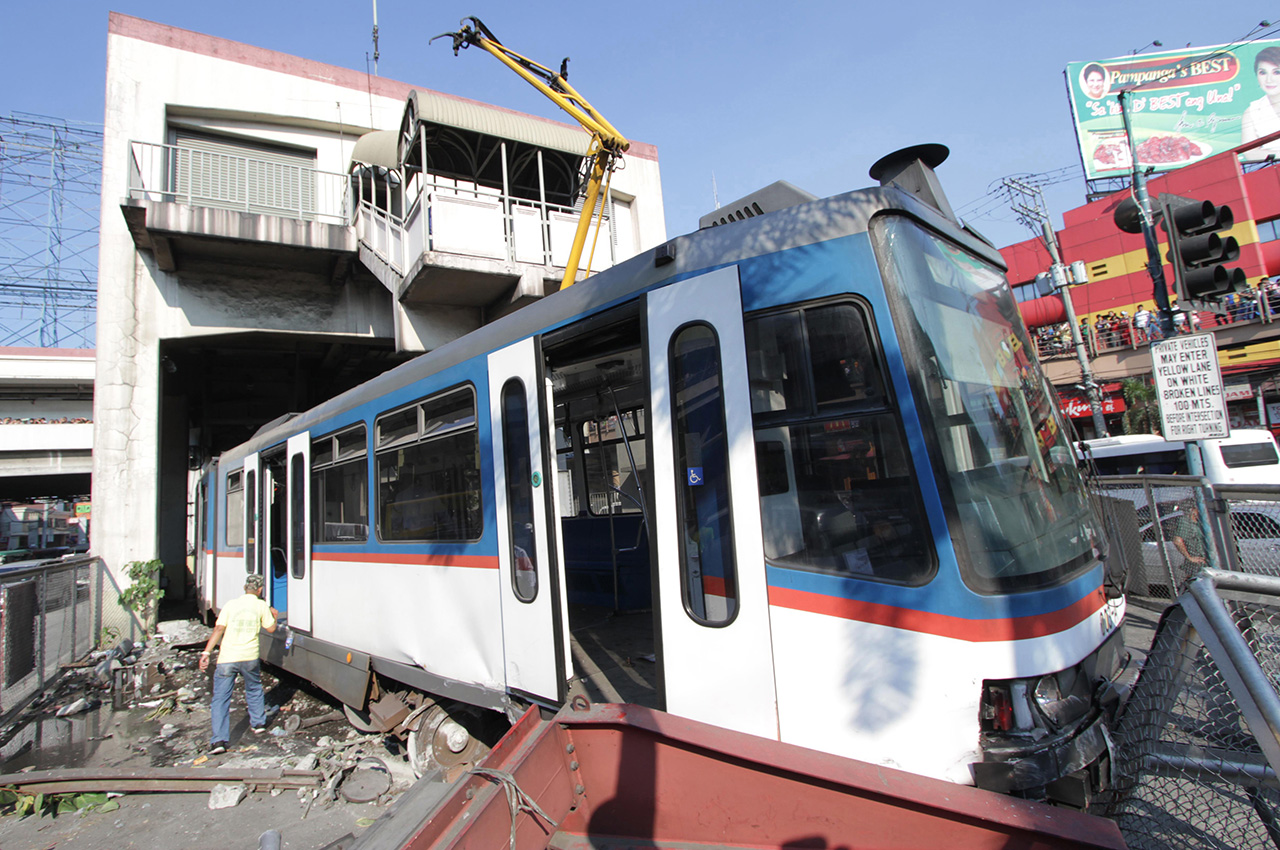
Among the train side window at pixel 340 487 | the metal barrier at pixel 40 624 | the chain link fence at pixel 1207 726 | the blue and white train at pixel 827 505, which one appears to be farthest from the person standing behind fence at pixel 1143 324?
the metal barrier at pixel 40 624

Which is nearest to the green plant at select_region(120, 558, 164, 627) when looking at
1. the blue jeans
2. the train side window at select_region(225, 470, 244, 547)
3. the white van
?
the train side window at select_region(225, 470, 244, 547)

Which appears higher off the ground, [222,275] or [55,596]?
[222,275]

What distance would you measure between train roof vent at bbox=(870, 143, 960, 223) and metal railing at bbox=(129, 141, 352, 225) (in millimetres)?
11466

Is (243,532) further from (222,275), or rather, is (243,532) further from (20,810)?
(222,275)

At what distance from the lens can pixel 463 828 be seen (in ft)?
6.80

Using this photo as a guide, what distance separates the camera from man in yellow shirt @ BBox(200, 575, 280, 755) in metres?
6.28

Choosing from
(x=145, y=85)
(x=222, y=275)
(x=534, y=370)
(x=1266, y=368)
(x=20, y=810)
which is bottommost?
(x=20, y=810)

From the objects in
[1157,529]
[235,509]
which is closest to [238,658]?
[235,509]

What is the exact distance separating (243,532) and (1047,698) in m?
9.73

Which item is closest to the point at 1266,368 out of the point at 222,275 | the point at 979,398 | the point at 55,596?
the point at 979,398

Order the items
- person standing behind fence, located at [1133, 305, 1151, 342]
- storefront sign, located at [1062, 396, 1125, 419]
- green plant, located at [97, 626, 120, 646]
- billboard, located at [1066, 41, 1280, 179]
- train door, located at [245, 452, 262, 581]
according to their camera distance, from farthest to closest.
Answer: billboard, located at [1066, 41, 1280, 179]
storefront sign, located at [1062, 396, 1125, 419]
person standing behind fence, located at [1133, 305, 1151, 342]
green plant, located at [97, 626, 120, 646]
train door, located at [245, 452, 262, 581]

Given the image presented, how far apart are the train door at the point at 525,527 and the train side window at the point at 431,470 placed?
329 mm

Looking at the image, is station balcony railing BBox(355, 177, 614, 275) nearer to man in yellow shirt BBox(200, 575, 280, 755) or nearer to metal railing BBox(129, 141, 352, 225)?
metal railing BBox(129, 141, 352, 225)

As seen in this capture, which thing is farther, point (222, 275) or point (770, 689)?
point (222, 275)
